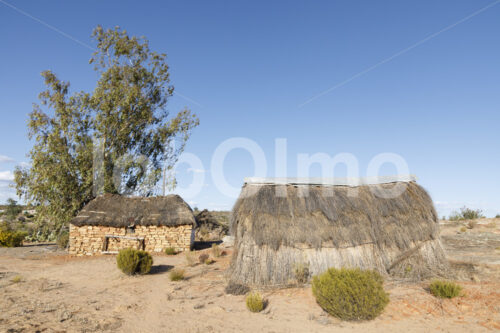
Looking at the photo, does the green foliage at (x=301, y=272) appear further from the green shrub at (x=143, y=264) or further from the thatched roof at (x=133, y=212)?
the thatched roof at (x=133, y=212)

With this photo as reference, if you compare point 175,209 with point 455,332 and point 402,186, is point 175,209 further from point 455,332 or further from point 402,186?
point 455,332

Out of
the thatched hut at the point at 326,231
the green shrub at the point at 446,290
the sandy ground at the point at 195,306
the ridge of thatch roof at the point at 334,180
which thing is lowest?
the sandy ground at the point at 195,306

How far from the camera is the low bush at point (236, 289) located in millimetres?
9148

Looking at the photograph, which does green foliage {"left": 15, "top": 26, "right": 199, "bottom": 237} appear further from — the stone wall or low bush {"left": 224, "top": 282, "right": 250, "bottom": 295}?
low bush {"left": 224, "top": 282, "right": 250, "bottom": 295}

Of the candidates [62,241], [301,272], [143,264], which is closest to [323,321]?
[301,272]

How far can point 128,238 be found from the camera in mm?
17672

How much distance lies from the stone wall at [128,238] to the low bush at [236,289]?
373 inches

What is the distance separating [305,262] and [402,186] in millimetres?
5498

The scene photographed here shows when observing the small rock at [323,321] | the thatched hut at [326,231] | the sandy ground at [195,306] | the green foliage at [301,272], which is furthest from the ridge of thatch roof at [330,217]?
the small rock at [323,321]

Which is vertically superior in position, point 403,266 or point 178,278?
point 403,266

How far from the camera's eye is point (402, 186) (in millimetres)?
11773

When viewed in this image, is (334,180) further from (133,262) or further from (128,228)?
(128,228)

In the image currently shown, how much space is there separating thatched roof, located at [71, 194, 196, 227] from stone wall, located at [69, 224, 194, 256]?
441mm

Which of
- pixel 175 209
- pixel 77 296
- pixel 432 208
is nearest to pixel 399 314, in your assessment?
pixel 432 208
